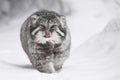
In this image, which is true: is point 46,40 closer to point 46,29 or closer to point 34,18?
point 46,29

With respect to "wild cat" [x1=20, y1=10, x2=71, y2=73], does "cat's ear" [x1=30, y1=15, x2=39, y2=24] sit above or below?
above

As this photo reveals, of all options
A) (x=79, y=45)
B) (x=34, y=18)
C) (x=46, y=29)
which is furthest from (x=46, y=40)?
(x=79, y=45)

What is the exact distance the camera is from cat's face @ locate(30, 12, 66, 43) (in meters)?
7.05

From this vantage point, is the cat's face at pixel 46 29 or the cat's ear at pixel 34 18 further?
the cat's ear at pixel 34 18

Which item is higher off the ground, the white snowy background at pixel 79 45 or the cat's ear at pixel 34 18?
the cat's ear at pixel 34 18

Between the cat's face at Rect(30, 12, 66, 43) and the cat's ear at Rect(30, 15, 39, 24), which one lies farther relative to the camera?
the cat's ear at Rect(30, 15, 39, 24)

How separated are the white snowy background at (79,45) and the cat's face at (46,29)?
0.44 meters

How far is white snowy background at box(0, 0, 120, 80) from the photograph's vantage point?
24.1 feet

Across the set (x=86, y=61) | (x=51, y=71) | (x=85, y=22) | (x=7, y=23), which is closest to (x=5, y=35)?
(x=7, y=23)

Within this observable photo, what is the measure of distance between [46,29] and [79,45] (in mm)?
2846

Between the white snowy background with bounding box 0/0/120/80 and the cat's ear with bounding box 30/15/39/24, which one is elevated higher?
the cat's ear with bounding box 30/15/39/24

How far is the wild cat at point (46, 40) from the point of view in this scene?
7.08m

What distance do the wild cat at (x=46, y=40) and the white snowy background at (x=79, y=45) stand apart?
15cm

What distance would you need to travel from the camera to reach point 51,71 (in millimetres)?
7312
